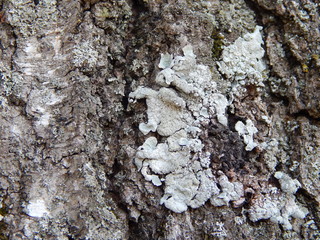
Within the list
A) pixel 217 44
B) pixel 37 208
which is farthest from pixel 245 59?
pixel 37 208

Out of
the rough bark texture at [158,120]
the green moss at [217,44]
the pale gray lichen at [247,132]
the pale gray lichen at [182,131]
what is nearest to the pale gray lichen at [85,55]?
the rough bark texture at [158,120]

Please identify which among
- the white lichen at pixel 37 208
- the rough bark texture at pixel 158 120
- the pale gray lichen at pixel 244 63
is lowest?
the white lichen at pixel 37 208

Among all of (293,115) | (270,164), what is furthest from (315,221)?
(293,115)

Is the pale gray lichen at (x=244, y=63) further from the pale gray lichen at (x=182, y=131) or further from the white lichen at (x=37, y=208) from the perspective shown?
the white lichen at (x=37, y=208)

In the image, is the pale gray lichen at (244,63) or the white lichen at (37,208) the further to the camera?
the pale gray lichen at (244,63)

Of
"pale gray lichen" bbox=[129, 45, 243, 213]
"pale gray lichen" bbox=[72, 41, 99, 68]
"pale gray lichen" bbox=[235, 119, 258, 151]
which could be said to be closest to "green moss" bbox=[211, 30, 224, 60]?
"pale gray lichen" bbox=[129, 45, 243, 213]

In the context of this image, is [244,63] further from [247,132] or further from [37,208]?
[37,208]

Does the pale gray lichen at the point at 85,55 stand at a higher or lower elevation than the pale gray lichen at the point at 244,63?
lower
